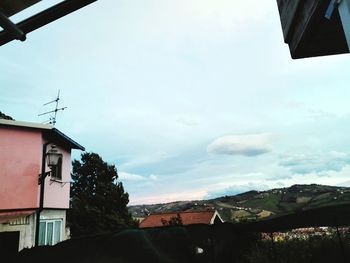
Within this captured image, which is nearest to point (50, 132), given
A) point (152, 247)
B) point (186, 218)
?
point (152, 247)

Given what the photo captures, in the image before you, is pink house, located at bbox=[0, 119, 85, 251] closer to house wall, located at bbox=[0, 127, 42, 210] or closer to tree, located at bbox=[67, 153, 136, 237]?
house wall, located at bbox=[0, 127, 42, 210]

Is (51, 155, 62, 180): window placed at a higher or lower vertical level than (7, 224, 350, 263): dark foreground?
higher

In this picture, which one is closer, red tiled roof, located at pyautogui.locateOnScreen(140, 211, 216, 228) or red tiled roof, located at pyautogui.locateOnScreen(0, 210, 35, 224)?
red tiled roof, located at pyautogui.locateOnScreen(0, 210, 35, 224)

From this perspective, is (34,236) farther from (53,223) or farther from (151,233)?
(151,233)

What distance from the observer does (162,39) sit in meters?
7.30

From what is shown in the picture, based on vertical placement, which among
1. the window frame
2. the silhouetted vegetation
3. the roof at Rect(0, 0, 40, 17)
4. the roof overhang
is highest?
the window frame

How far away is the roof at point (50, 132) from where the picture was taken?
40.5 ft

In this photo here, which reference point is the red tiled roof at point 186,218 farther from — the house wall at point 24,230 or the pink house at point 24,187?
the house wall at point 24,230

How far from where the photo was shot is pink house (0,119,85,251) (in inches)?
462

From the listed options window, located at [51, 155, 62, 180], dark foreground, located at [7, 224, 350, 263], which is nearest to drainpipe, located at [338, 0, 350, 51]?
dark foreground, located at [7, 224, 350, 263]

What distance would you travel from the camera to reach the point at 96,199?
24.0 metres

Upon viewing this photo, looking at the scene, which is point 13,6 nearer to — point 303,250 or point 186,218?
point 303,250

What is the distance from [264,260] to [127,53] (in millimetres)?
6289

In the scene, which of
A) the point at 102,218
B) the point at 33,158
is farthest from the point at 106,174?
the point at 33,158
